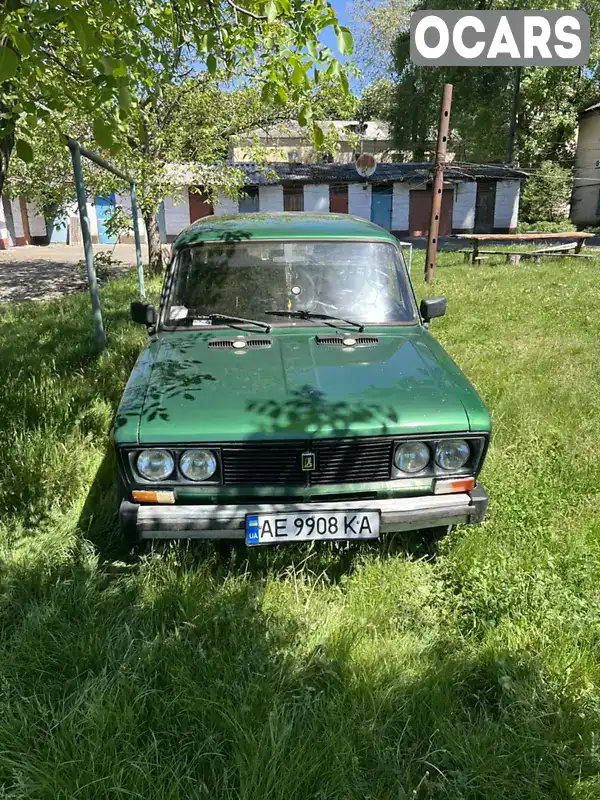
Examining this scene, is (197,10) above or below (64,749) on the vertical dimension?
above

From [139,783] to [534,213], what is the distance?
3374 centimetres

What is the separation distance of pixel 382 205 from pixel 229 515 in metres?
30.0

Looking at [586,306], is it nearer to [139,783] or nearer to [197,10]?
[197,10]

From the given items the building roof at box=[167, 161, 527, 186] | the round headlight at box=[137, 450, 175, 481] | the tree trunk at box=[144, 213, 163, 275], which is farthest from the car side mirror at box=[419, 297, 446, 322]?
the building roof at box=[167, 161, 527, 186]

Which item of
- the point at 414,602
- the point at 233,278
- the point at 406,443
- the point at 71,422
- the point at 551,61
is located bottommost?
the point at 414,602

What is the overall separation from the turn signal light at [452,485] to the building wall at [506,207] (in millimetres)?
30568

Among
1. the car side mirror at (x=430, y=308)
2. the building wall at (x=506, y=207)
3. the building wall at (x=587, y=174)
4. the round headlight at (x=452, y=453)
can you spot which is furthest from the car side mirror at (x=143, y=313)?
the building wall at (x=587, y=174)

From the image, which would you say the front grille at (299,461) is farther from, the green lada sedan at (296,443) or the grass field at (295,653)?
the grass field at (295,653)

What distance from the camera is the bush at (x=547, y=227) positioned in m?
27.8

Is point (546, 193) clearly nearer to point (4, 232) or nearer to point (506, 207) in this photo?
point (506, 207)

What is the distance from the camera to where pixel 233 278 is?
3896mm

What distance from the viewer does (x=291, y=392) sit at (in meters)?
3.00

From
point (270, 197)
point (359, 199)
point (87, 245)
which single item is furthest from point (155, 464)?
point (359, 199)

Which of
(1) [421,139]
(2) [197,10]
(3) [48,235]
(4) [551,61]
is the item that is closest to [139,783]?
(2) [197,10]
